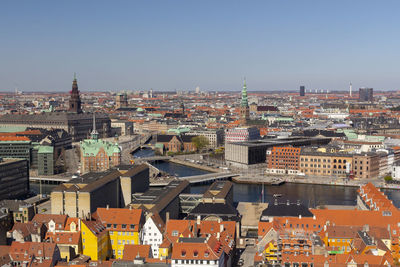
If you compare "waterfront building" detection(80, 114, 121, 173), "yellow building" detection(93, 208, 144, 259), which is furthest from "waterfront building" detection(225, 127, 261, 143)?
"yellow building" detection(93, 208, 144, 259)

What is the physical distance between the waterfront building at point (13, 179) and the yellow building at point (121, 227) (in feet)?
57.7

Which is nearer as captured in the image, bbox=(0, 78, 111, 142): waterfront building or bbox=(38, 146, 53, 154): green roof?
bbox=(38, 146, 53, 154): green roof

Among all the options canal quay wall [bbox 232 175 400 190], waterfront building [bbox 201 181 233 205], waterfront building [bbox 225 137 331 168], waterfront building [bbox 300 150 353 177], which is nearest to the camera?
waterfront building [bbox 201 181 233 205]

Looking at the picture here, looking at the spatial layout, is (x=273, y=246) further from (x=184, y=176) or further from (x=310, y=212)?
(x=184, y=176)

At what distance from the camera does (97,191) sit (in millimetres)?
36594

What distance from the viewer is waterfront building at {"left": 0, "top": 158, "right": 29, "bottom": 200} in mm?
45719

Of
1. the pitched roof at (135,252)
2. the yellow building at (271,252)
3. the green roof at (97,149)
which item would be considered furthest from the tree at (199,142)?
the pitched roof at (135,252)

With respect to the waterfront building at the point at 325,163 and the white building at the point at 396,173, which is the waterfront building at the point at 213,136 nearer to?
the waterfront building at the point at 325,163

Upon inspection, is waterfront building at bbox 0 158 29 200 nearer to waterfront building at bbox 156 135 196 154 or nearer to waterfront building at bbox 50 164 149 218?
waterfront building at bbox 50 164 149 218

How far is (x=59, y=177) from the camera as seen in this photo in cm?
5906

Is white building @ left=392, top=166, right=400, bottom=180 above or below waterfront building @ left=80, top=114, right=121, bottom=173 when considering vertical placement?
below

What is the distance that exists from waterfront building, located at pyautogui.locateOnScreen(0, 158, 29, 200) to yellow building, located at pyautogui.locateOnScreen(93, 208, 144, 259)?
57.7 feet

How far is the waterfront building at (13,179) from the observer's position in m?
45.7

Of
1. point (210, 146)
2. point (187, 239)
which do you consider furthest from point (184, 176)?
point (187, 239)
